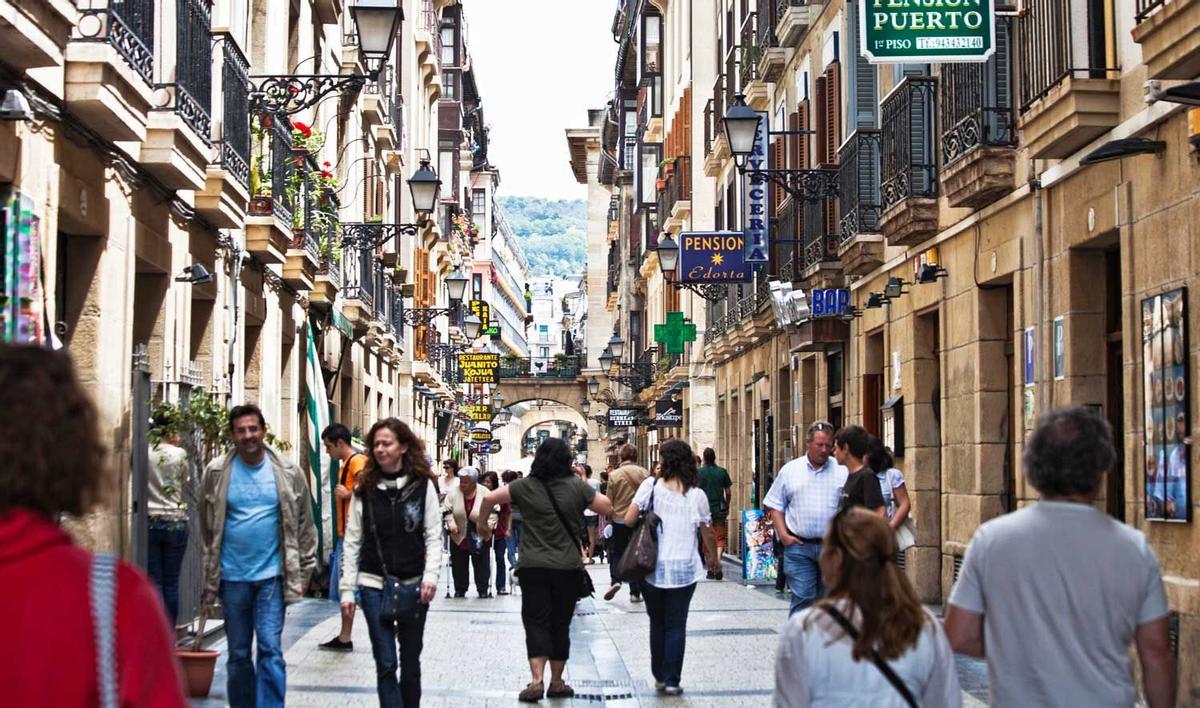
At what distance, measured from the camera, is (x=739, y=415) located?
35.2 metres

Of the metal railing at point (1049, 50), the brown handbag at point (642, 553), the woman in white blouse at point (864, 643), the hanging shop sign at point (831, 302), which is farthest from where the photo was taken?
the hanging shop sign at point (831, 302)

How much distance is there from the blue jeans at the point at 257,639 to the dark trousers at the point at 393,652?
0.46 meters

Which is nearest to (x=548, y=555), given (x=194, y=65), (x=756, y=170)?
(x=194, y=65)

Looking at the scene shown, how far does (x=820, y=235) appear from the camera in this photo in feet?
76.3

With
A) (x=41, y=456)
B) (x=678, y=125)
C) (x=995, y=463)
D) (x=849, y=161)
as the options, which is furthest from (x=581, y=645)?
(x=678, y=125)

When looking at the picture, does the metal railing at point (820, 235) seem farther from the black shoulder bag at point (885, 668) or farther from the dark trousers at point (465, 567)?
the black shoulder bag at point (885, 668)

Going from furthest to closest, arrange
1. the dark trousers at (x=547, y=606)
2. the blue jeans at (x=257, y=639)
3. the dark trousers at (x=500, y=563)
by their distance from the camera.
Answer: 1. the dark trousers at (x=500, y=563)
2. the dark trousers at (x=547, y=606)
3. the blue jeans at (x=257, y=639)

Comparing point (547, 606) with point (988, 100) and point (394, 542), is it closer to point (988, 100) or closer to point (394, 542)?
point (394, 542)

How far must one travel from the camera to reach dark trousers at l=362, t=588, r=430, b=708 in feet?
30.6

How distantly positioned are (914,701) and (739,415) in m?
30.5

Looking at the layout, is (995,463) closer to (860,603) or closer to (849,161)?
(849,161)

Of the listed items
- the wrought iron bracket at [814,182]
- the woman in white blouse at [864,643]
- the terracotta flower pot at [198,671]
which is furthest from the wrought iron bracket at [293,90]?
the woman in white blouse at [864,643]

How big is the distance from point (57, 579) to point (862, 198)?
1786 centimetres

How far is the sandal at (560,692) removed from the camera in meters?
11.5
